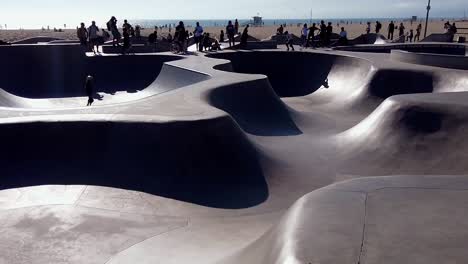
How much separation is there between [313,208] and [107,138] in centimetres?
591

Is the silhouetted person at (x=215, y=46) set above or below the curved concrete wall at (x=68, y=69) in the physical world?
above

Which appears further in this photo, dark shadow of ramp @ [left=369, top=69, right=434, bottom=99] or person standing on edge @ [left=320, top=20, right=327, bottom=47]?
person standing on edge @ [left=320, top=20, right=327, bottom=47]

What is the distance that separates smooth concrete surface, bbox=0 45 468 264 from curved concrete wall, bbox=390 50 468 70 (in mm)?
1994

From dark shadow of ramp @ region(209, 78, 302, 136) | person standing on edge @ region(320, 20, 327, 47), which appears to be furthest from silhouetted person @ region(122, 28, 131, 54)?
person standing on edge @ region(320, 20, 327, 47)

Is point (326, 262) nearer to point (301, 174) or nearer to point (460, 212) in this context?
point (460, 212)

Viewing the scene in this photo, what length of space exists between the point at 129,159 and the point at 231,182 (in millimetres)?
2276

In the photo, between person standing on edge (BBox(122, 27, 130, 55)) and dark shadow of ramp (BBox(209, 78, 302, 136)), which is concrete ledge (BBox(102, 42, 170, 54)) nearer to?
person standing on edge (BBox(122, 27, 130, 55))

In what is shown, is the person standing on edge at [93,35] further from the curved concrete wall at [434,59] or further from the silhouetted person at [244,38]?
the curved concrete wall at [434,59]

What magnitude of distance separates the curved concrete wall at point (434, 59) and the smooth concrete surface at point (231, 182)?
199 centimetres

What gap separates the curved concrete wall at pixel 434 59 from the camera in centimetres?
1708

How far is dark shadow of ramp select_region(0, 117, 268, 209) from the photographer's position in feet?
29.2

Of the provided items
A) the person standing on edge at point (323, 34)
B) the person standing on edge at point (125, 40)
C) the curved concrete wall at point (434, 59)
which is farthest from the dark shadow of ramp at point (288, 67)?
the person standing on edge at point (323, 34)

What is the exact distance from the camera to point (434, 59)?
59.5ft

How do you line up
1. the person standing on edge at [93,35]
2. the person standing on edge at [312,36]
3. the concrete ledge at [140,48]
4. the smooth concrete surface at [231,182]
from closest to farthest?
the smooth concrete surface at [231,182], the person standing on edge at [93,35], the concrete ledge at [140,48], the person standing on edge at [312,36]
